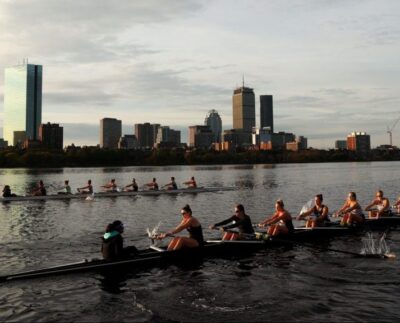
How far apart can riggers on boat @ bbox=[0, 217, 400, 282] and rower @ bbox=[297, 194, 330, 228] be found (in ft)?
1.60

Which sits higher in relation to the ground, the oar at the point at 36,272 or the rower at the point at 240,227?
the rower at the point at 240,227

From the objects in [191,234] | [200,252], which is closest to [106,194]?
[191,234]

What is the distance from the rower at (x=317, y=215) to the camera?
80.4 feet

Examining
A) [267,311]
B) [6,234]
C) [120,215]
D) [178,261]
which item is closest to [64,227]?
[6,234]

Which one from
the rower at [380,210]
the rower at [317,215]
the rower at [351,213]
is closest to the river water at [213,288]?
the rower at [351,213]

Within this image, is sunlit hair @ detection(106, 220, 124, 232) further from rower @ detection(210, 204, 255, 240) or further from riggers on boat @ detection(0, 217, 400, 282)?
rower @ detection(210, 204, 255, 240)

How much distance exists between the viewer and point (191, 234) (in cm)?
1920

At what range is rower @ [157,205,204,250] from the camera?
1859 cm

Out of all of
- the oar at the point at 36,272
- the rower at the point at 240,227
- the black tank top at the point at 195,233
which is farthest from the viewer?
the rower at the point at 240,227

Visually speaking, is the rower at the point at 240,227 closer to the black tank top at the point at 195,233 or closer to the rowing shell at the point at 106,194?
the black tank top at the point at 195,233

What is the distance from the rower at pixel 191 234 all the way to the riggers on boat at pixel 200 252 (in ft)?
0.71

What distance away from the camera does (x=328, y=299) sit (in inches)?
562

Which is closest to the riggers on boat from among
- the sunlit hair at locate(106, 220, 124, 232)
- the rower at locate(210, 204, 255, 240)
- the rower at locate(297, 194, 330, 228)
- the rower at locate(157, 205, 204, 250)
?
the rower at locate(157, 205, 204, 250)

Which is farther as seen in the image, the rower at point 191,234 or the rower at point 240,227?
the rower at point 240,227
